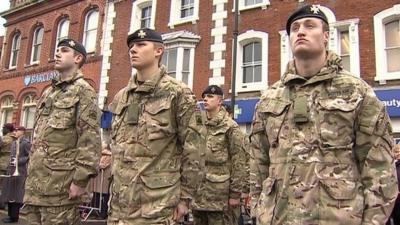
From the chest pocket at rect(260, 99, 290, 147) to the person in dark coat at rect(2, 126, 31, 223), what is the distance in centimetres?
773

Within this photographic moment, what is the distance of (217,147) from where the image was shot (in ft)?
20.6

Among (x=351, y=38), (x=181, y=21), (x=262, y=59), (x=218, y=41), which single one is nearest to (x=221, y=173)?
(x=351, y=38)

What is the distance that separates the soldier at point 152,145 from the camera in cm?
353

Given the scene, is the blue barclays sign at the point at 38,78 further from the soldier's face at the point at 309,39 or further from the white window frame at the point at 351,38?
the soldier's face at the point at 309,39

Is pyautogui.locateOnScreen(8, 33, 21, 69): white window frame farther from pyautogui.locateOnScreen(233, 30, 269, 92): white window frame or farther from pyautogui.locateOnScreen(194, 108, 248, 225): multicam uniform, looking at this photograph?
pyautogui.locateOnScreen(194, 108, 248, 225): multicam uniform

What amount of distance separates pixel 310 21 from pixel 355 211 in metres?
1.22

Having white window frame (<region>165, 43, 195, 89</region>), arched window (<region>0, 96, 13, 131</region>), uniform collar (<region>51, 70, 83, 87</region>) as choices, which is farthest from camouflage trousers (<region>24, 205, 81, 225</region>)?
arched window (<region>0, 96, 13, 131</region>)

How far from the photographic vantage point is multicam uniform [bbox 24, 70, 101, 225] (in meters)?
4.27

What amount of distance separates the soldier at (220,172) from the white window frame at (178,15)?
11.8m

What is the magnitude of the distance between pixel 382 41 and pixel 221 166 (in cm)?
940

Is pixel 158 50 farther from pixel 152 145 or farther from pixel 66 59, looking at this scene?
pixel 66 59

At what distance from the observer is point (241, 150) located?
6.34 meters

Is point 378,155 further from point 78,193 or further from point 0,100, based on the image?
point 0,100

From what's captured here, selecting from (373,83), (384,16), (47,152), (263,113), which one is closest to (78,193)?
(47,152)
